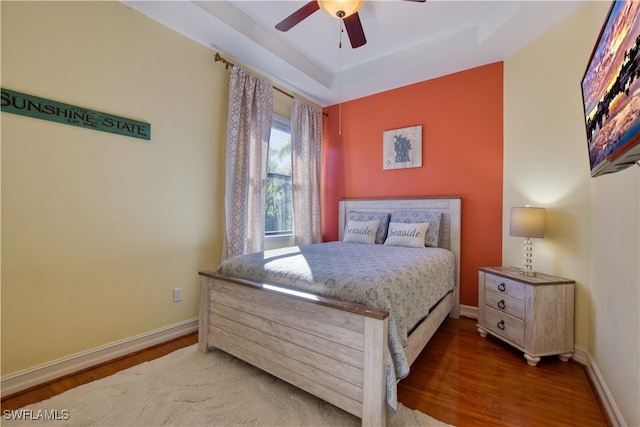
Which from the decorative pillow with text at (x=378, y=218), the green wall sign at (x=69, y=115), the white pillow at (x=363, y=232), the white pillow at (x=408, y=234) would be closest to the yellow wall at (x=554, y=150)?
the white pillow at (x=408, y=234)

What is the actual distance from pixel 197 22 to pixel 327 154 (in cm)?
233

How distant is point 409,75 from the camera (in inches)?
126

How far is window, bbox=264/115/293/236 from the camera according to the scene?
11.4ft

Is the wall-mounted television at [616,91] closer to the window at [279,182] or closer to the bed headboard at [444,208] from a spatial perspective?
the bed headboard at [444,208]

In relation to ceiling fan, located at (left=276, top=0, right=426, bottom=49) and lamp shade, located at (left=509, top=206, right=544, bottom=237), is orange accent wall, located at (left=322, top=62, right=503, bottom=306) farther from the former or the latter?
ceiling fan, located at (left=276, top=0, right=426, bottom=49)

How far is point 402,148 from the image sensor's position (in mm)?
3463

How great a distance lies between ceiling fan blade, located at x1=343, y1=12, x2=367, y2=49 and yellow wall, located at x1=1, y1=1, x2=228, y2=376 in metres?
1.41

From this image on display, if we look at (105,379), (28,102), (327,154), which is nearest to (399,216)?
(327,154)

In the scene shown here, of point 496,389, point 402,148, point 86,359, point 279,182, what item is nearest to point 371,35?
point 402,148

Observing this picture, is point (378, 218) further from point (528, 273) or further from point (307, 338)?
point (307, 338)

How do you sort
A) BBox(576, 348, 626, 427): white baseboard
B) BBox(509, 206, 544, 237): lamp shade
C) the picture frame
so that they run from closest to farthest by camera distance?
BBox(576, 348, 626, 427): white baseboard
BBox(509, 206, 544, 237): lamp shade
the picture frame

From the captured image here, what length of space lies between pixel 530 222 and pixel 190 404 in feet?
9.02

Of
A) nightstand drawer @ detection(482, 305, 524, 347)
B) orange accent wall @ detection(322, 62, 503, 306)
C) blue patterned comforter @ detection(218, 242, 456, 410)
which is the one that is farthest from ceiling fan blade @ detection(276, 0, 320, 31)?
nightstand drawer @ detection(482, 305, 524, 347)

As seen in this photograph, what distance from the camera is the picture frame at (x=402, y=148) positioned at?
336 cm
